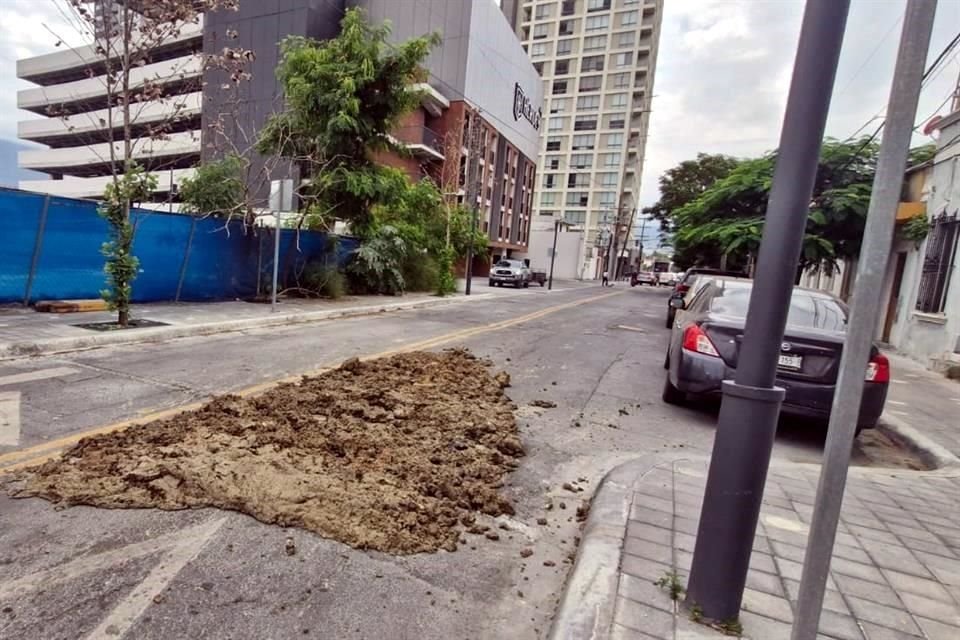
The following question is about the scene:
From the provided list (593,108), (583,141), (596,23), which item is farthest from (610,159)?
(596,23)

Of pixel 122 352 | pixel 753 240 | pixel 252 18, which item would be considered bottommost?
pixel 122 352

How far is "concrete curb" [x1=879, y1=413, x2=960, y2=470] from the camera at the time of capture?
4.82 meters

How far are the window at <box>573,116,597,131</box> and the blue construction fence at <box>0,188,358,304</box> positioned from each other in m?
65.8

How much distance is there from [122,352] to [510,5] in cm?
8746

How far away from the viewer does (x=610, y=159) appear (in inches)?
2808

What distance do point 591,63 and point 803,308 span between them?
255ft

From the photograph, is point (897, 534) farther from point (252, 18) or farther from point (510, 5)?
point (510, 5)

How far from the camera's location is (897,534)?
3131 mm

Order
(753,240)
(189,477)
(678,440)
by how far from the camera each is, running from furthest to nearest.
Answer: (753,240) < (678,440) < (189,477)

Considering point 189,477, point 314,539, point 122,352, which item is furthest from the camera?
point 122,352

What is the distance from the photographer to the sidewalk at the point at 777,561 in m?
2.15

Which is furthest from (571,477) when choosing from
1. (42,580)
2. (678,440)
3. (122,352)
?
(122,352)

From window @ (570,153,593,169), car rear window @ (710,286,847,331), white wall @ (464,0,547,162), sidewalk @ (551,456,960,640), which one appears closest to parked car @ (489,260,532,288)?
white wall @ (464,0,547,162)

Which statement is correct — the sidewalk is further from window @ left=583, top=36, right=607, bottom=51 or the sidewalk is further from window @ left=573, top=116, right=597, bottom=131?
window @ left=583, top=36, right=607, bottom=51
